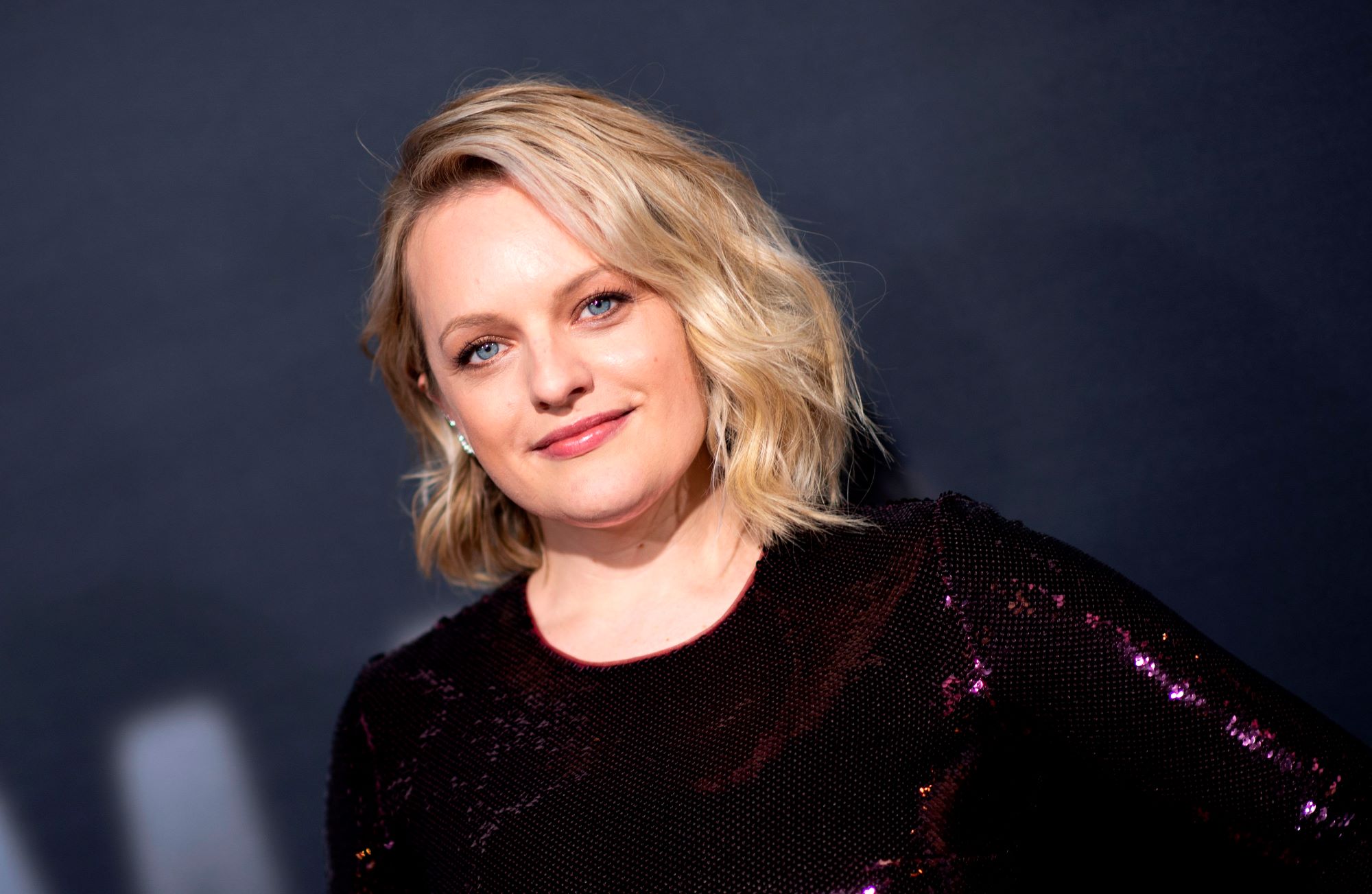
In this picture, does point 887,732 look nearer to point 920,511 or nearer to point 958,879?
point 958,879

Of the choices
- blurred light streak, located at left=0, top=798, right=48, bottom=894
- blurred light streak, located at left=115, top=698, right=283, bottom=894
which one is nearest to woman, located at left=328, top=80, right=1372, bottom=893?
blurred light streak, located at left=115, top=698, right=283, bottom=894

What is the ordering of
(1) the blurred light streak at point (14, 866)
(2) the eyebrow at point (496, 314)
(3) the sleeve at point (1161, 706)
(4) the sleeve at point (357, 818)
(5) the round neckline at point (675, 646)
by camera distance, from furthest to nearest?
(1) the blurred light streak at point (14, 866) < (4) the sleeve at point (357, 818) < (5) the round neckline at point (675, 646) < (2) the eyebrow at point (496, 314) < (3) the sleeve at point (1161, 706)

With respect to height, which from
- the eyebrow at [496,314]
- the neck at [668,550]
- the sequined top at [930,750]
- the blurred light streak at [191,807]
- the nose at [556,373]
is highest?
the eyebrow at [496,314]

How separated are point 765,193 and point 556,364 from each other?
67 centimetres

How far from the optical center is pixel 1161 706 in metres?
1.51

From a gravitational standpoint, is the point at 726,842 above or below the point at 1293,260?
below

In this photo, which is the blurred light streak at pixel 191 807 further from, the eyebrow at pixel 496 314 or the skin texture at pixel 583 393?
the eyebrow at pixel 496 314

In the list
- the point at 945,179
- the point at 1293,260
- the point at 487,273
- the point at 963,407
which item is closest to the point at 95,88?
the point at 487,273

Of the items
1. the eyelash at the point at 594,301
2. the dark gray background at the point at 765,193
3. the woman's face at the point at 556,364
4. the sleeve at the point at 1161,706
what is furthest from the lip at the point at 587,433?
the dark gray background at the point at 765,193

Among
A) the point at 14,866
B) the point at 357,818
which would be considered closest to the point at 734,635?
the point at 357,818

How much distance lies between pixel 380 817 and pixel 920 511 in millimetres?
1009

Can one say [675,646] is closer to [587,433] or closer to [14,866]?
[587,433]

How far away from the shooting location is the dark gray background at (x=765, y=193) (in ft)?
6.38

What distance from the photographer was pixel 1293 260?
1.93 m
